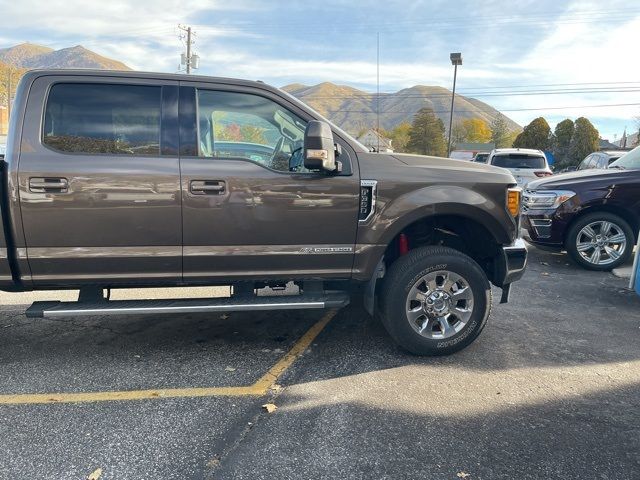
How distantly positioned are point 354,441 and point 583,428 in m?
1.41

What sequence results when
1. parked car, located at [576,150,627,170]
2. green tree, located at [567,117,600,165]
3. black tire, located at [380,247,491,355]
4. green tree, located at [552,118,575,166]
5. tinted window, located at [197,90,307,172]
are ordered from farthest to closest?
green tree, located at [552,118,575,166] → green tree, located at [567,117,600,165] → parked car, located at [576,150,627,170] → black tire, located at [380,247,491,355] → tinted window, located at [197,90,307,172]

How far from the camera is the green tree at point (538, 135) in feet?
134

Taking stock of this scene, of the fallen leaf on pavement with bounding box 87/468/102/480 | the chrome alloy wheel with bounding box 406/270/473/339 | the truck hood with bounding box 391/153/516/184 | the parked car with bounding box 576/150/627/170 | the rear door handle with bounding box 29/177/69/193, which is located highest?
the parked car with bounding box 576/150/627/170

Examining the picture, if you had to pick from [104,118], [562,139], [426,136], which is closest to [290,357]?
[104,118]

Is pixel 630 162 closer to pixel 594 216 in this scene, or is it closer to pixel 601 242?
pixel 594 216

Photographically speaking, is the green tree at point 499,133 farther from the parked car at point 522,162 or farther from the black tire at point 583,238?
the black tire at point 583,238

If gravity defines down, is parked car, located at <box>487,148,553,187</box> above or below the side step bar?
above

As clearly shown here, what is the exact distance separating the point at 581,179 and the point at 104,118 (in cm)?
636

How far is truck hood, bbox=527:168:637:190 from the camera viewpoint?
682 centimetres

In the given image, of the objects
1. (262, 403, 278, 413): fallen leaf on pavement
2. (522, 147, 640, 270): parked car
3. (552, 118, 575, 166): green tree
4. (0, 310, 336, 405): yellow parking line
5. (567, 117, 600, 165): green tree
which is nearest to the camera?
(262, 403, 278, 413): fallen leaf on pavement

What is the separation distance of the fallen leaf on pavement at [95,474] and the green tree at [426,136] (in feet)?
236

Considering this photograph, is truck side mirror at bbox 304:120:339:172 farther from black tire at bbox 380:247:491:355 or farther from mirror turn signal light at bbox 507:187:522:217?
mirror turn signal light at bbox 507:187:522:217

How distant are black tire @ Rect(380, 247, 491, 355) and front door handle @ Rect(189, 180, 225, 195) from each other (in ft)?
4.86

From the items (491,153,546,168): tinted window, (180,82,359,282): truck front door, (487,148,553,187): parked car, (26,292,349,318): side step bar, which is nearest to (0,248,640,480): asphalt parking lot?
(26,292,349,318): side step bar
